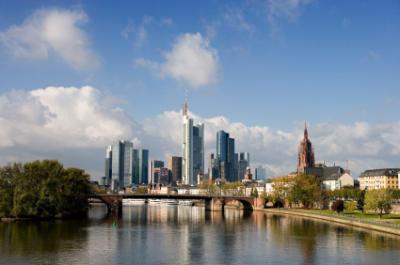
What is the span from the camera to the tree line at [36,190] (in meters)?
107

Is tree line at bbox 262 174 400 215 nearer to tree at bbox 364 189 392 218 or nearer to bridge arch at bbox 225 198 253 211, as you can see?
bridge arch at bbox 225 198 253 211

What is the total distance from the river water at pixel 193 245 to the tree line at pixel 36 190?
31.2 ft

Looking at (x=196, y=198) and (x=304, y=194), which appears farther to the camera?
(x=196, y=198)

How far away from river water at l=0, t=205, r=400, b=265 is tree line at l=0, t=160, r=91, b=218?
9503mm

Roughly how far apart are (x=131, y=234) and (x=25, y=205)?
104 feet

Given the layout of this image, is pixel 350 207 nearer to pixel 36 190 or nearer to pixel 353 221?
pixel 353 221

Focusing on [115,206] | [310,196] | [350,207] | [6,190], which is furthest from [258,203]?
[6,190]

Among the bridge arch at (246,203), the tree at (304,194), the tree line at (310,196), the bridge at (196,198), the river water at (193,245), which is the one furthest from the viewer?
the bridge arch at (246,203)

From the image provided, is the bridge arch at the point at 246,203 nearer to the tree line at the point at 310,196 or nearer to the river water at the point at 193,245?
the tree line at the point at 310,196

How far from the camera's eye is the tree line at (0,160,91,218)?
10725cm

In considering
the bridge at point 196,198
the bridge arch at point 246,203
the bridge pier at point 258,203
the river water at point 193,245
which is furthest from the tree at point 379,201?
the bridge arch at point 246,203

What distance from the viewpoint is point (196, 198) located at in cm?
17250

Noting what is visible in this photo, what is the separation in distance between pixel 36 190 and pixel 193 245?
51.7 metres

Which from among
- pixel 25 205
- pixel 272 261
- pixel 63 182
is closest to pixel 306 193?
pixel 63 182
